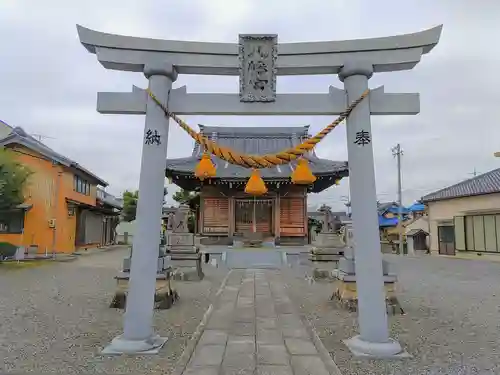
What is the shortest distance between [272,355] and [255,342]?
592 mm

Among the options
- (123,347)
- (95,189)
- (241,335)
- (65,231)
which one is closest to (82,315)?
(123,347)

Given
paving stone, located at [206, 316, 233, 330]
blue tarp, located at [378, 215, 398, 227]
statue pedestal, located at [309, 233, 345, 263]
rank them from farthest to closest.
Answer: blue tarp, located at [378, 215, 398, 227] → statue pedestal, located at [309, 233, 345, 263] → paving stone, located at [206, 316, 233, 330]

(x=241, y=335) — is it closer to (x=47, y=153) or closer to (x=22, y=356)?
(x=22, y=356)

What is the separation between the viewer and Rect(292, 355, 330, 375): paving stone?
4066 mm

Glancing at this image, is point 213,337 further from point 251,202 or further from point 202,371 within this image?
point 251,202

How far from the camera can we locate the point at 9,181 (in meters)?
15.8

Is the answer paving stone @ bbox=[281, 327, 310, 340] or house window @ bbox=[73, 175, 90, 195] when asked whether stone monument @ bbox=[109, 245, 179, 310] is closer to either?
paving stone @ bbox=[281, 327, 310, 340]

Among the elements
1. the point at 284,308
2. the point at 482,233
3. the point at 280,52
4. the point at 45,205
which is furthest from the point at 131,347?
the point at 482,233

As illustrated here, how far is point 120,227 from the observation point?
52.1 meters

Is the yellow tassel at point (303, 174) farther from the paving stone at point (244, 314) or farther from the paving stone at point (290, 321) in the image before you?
the paving stone at point (244, 314)

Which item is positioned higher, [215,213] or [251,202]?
[251,202]

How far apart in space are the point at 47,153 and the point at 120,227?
31762 mm

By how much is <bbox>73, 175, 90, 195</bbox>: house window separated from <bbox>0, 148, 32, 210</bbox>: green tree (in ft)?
27.1

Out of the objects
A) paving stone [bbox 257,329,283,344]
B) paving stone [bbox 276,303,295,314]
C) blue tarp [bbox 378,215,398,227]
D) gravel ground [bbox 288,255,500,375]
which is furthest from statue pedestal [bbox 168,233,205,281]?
blue tarp [bbox 378,215,398,227]
